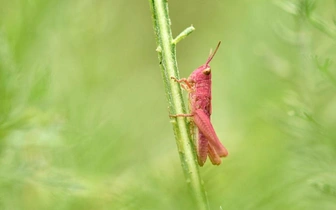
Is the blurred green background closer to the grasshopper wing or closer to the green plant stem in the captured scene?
the grasshopper wing

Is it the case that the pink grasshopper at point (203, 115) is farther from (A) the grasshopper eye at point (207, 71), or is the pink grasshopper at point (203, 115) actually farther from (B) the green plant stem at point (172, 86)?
(B) the green plant stem at point (172, 86)

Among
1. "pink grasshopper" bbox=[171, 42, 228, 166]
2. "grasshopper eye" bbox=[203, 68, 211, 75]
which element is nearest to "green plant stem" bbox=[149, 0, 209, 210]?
"pink grasshopper" bbox=[171, 42, 228, 166]

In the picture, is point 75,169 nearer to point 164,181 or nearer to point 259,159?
point 259,159

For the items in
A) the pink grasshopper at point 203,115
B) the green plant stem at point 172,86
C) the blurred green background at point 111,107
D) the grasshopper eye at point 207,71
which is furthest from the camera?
the blurred green background at point 111,107

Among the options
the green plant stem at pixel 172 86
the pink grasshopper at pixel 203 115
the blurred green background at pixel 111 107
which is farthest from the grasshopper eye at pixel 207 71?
the green plant stem at pixel 172 86

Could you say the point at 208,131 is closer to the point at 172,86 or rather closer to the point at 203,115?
the point at 203,115

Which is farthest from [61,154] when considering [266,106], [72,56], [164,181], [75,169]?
[164,181]
